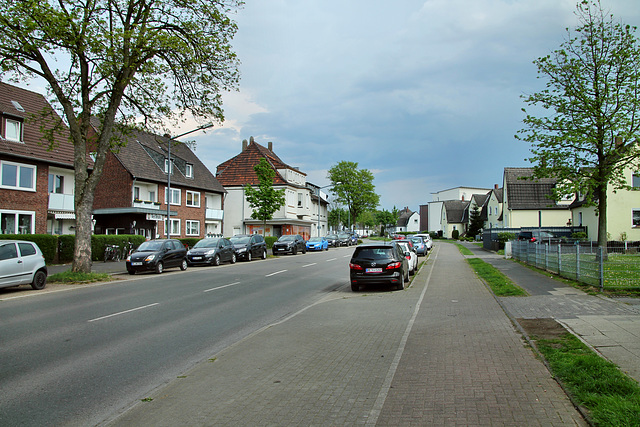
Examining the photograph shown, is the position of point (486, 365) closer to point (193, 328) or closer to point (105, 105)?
point (193, 328)

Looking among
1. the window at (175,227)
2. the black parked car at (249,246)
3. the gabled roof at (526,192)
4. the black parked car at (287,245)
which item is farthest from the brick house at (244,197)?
the gabled roof at (526,192)

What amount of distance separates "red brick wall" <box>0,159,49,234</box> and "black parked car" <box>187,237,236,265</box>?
1021 centimetres

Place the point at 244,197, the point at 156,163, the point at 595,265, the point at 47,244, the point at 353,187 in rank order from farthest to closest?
1. the point at 353,187
2. the point at 244,197
3. the point at 156,163
4. the point at 47,244
5. the point at 595,265

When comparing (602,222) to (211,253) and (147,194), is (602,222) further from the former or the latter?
(147,194)

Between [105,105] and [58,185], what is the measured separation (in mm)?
13473

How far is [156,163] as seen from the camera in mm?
40594

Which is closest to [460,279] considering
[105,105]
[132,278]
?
[132,278]

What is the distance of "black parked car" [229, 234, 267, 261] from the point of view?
28.5 meters

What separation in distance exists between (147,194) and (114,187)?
105 inches

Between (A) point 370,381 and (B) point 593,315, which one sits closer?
(A) point 370,381

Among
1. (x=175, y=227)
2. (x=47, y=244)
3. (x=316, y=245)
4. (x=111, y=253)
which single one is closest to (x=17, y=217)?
(x=111, y=253)

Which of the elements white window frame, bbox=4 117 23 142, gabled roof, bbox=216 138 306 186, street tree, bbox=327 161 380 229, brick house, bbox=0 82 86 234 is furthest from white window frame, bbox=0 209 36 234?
street tree, bbox=327 161 380 229

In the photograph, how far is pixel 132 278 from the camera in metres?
18.7

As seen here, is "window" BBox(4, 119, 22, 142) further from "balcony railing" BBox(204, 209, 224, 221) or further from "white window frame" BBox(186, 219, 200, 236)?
"balcony railing" BBox(204, 209, 224, 221)
